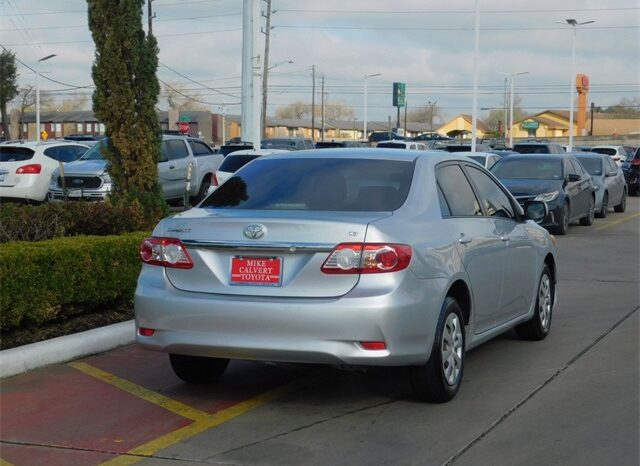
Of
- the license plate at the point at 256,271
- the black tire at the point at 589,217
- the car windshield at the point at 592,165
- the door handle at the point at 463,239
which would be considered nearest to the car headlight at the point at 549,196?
the black tire at the point at 589,217

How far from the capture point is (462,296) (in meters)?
6.55

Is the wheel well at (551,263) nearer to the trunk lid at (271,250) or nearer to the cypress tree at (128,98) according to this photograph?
the trunk lid at (271,250)

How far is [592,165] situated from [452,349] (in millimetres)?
18500

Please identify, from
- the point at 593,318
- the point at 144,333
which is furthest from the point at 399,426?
the point at 593,318

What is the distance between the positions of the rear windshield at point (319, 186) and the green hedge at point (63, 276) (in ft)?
5.78

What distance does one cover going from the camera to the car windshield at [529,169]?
18656mm

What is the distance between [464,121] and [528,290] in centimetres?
13452

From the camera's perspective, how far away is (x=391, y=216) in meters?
5.94

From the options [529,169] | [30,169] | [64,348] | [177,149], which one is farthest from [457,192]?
[177,149]

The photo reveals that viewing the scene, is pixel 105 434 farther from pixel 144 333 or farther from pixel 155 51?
pixel 155 51

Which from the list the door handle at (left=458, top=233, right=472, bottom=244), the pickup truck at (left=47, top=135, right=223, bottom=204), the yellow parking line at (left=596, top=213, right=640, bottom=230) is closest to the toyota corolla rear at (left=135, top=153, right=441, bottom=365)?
the door handle at (left=458, top=233, right=472, bottom=244)

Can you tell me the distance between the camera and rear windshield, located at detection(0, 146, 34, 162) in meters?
20.2

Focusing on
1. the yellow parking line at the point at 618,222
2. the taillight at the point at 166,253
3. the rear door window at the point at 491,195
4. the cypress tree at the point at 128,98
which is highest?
the cypress tree at the point at 128,98

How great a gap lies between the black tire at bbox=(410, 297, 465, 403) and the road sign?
277 ft
